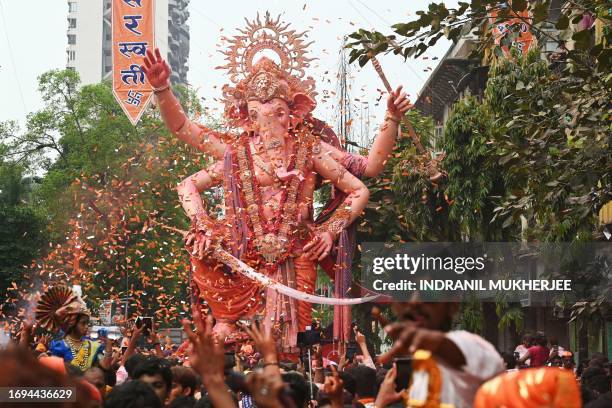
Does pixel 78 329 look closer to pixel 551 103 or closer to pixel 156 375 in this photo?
pixel 156 375

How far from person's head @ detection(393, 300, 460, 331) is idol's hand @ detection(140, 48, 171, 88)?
560 inches

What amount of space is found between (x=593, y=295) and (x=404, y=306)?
56.1ft

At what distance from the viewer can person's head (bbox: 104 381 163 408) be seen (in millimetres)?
5285

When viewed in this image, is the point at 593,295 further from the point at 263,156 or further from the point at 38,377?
the point at 38,377

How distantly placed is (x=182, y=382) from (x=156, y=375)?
1.66 feet

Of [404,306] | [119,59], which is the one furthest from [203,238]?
[404,306]

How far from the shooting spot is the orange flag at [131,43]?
26.9 meters

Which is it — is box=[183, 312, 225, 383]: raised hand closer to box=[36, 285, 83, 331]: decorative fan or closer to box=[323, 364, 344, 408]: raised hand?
box=[323, 364, 344, 408]: raised hand

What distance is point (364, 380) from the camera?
7695 mm

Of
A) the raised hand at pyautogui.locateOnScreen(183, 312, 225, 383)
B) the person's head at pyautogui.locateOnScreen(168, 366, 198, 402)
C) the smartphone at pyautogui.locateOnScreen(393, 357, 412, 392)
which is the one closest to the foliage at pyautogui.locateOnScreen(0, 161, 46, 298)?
the person's head at pyautogui.locateOnScreen(168, 366, 198, 402)

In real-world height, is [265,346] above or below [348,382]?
above

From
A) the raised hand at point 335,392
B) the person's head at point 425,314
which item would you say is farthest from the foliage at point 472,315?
the person's head at point 425,314

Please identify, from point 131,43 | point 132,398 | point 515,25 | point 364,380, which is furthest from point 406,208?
point 132,398

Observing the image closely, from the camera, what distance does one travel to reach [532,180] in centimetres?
1278
